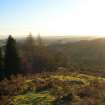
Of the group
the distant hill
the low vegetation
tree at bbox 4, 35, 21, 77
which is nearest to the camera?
the low vegetation

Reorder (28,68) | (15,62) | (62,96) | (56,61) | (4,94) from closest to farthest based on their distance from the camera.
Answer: (62,96)
(4,94)
(15,62)
(28,68)
(56,61)

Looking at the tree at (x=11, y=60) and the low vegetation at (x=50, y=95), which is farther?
the tree at (x=11, y=60)

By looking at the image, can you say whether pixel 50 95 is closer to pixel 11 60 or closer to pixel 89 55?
pixel 11 60

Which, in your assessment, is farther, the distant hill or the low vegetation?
the distant hill

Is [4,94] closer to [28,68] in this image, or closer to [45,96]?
[45,96]

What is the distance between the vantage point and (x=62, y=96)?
45.3 feet

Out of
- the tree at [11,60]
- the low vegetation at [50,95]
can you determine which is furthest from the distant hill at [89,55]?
the low vegetation at [50,95]

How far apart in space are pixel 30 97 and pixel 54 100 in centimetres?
191

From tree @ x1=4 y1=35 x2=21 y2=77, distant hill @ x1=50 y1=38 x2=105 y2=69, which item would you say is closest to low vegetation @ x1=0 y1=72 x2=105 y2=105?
tree @ x1=4 y1=35 x2=21 y2=77

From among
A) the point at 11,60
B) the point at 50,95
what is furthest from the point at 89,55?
the point at 50,95

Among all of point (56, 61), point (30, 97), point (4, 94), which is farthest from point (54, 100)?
point (56, 61)

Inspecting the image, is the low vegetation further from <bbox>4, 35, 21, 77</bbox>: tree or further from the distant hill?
the distant hill

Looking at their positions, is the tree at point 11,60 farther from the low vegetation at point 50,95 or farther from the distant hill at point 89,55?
the distant hill at point 89,55

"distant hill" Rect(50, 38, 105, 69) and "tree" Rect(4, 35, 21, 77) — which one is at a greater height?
"tree" Rect(4, 35, 21, 77)
